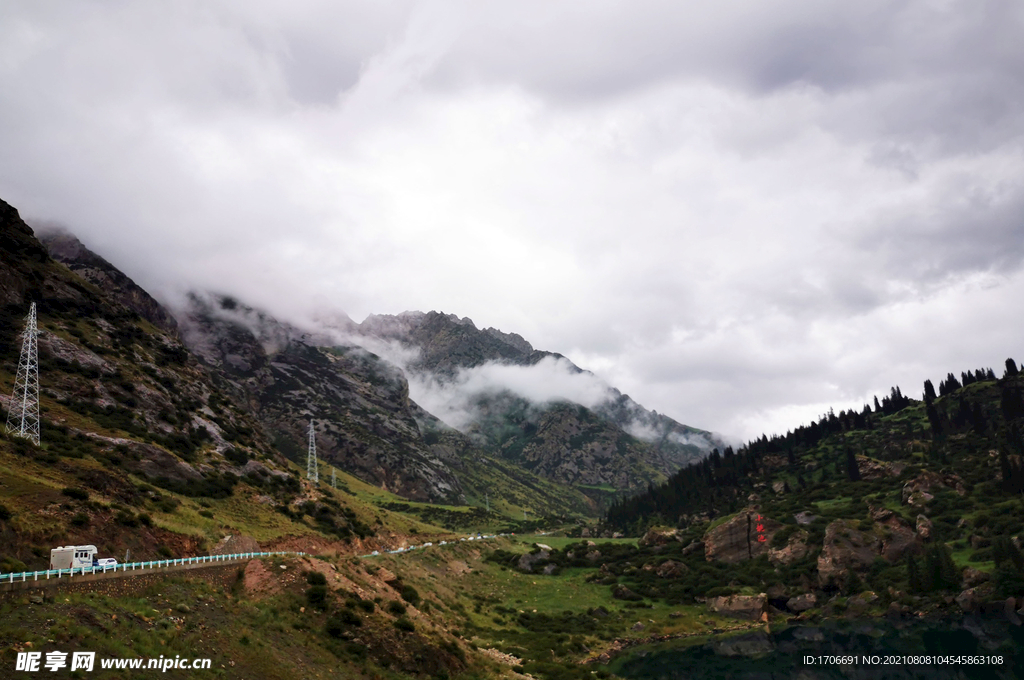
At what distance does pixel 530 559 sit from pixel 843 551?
2649 inches

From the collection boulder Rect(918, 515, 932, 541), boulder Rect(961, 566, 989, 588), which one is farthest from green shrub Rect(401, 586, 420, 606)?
boulder Rect(918, 515, 932, 541)

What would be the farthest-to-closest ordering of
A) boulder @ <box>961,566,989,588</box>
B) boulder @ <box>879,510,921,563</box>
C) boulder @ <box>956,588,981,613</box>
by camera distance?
boulder @ <box>879,510,921,563</box> → boulder @ <box>961,566,989,588</box> → boulder @ <box>956,588,981,613</box>

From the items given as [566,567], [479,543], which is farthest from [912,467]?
[479,543]

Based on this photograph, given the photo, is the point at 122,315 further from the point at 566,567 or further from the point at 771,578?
the point at 771,578

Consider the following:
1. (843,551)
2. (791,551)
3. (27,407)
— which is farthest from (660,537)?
(27,407)

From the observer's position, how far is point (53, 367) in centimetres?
10100

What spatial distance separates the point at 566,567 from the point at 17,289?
130784 millimetres

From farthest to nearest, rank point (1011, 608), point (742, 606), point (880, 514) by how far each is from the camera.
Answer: point (880, 514), point (742, 606), point (1011, 608)

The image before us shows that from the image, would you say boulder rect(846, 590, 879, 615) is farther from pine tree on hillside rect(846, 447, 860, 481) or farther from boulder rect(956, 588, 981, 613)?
pine tree on hillside rect(846, 447, 860, 481)

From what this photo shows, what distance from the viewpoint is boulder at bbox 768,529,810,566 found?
123500 millimetres

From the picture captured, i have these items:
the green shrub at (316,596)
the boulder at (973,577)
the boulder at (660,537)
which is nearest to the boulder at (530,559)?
the boulder at (660,537)

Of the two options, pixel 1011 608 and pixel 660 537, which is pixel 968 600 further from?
pixel 660 537

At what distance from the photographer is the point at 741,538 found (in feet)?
446

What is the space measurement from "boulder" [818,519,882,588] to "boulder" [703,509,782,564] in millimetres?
14248
